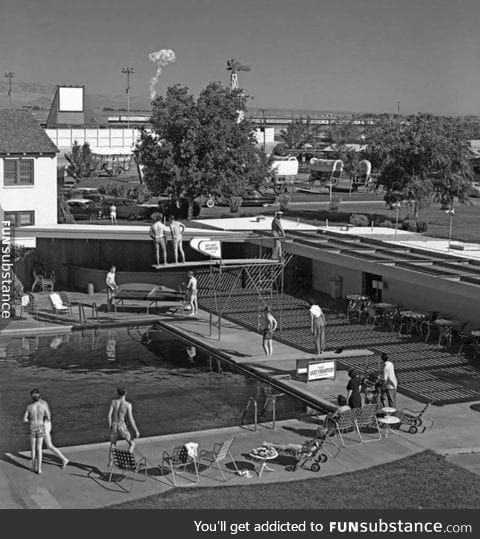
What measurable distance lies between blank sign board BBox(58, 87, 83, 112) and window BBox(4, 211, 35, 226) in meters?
60.6

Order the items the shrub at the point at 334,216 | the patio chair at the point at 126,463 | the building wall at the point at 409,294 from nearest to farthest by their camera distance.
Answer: the patio chair at the point at 126,463 < the building wall at the point at 409,294 < the shrub at the point at 334,216

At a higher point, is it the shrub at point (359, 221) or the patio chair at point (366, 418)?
the shrub at point (359, 221)

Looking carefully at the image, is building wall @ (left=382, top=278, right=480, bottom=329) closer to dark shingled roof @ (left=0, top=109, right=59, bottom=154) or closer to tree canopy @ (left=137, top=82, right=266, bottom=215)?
tree canopy @ (left=137, top=82, right=266, bottom=215)

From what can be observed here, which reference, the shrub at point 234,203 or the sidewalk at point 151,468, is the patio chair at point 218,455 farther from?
the shrub at point 234,203

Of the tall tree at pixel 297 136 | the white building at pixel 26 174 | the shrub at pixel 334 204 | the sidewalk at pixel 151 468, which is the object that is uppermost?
the tall tree at pixel 297 136

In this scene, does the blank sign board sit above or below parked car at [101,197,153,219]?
above

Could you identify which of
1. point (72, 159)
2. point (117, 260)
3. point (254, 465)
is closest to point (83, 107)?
point (72, 159)

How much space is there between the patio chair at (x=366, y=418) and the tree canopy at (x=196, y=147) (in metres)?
28.2

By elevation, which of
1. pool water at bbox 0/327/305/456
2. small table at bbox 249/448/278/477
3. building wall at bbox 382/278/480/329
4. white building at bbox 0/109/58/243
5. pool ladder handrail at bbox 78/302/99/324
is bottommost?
pool water at bbox 0/327/305/456

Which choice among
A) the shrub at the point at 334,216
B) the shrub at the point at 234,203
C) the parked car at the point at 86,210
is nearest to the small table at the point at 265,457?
the shrub at the point at 334,216

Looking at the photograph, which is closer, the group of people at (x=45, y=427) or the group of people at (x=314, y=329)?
the group of people at (x=45, y=427)

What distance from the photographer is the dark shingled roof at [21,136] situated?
40.8 meters

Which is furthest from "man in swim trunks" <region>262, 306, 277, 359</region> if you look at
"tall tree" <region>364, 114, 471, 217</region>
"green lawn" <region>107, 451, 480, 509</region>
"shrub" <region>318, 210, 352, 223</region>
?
"shrub" <region>318, 210, 352, 223</region>

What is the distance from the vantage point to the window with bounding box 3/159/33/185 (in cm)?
4081
